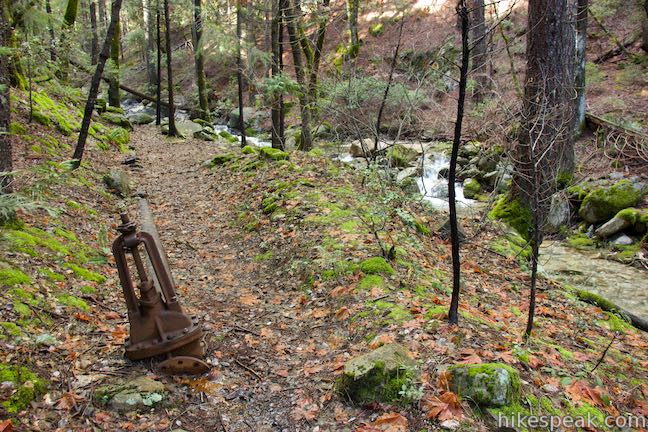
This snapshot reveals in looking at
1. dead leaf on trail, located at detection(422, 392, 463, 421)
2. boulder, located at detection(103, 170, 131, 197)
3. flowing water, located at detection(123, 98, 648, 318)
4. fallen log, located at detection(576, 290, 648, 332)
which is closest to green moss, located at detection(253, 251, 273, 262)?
flowing water, located at detection(123, 98, 648, 318)

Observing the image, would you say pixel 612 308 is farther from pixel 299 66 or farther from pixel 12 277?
pixel 299 66

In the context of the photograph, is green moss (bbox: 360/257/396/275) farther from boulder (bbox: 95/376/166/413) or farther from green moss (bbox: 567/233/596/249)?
green moss (bbox: 567/233/596/249)

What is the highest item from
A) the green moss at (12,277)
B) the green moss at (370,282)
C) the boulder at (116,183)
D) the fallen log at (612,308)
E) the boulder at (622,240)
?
the boulder at (116,183)

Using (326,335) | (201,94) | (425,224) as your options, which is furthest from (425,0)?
(326,335)

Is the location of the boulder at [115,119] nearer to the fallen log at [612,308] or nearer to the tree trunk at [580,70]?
the tree trunk at [580,70]

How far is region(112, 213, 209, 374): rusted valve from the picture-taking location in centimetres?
368

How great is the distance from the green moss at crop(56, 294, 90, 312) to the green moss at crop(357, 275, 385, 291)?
122 inches

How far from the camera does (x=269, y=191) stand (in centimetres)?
956

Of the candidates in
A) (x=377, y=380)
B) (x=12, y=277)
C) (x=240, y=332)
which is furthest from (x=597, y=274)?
(x=12, y=277)

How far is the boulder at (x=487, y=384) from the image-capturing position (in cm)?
342

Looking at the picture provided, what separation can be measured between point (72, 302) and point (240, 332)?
180 centimetres

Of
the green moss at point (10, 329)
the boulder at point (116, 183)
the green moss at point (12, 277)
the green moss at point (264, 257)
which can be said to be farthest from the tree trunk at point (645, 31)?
the green moss at point (10, 329)

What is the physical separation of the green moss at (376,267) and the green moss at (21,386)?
369 centimetres

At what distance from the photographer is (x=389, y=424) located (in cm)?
334
